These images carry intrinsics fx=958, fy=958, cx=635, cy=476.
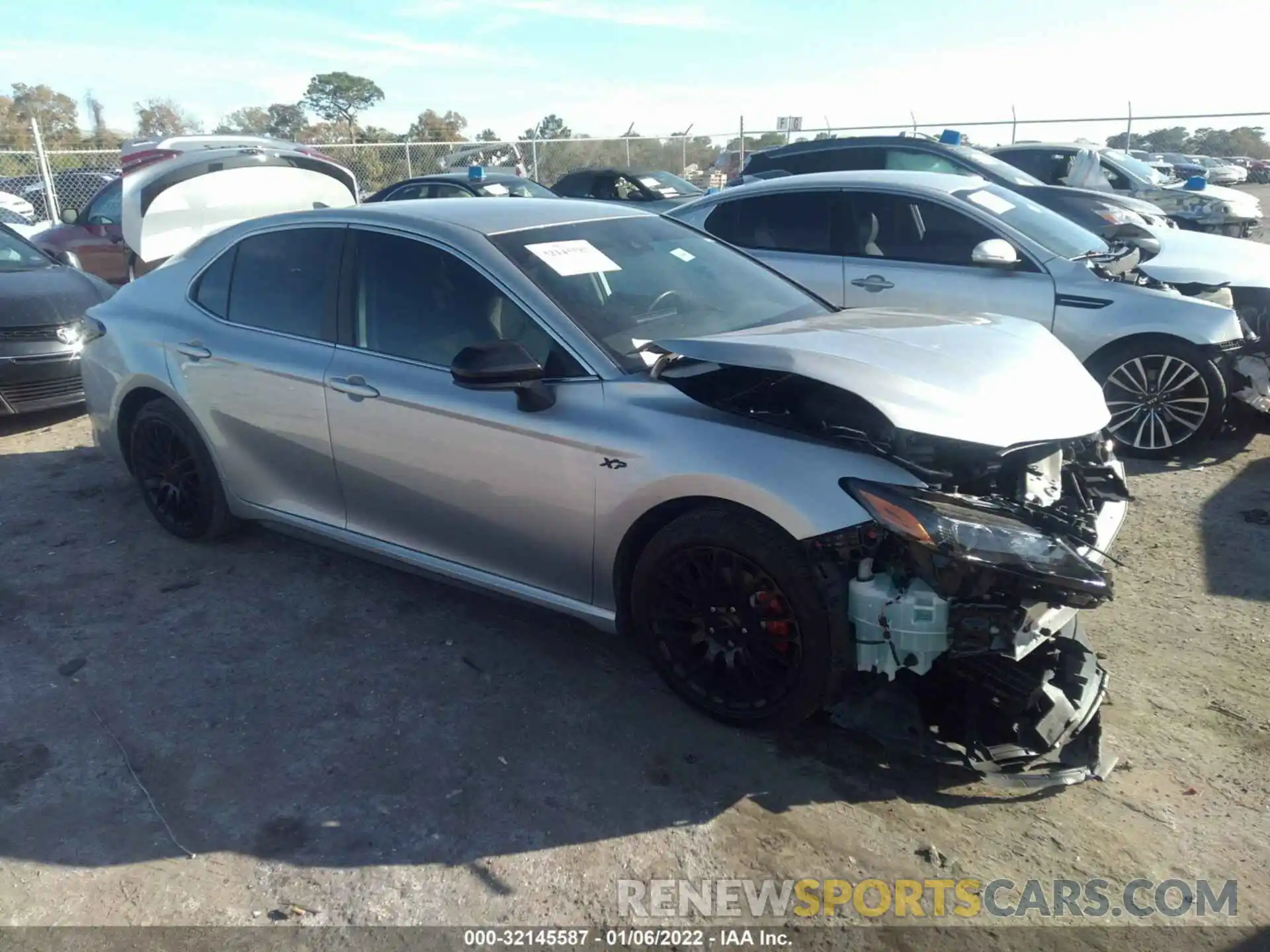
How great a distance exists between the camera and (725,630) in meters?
3.17

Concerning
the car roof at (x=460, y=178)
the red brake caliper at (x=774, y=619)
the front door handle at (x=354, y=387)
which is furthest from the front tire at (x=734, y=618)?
the car roof at (x=460, y=178)

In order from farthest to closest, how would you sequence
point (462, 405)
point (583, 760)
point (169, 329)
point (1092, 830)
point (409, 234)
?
point (169, 329)
point (409, 234)
point (462, 405)
point (583, 760)
point (1092, 830)

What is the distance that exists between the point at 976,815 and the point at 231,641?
9.72ft

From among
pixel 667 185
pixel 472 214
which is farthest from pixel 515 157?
pixel 472 214

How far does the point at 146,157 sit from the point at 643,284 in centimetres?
547

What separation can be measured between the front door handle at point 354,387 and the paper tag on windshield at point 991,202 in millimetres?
4365

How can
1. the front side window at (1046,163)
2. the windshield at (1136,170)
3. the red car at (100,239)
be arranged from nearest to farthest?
the red car at (100,239) → the front side window at (1046,163) → the windshield at (1136,170)

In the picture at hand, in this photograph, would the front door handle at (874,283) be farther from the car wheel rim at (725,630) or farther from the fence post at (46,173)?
the fence post at (46,173)

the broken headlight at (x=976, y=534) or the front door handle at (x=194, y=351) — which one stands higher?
the front door handle at (x=194, y=351)

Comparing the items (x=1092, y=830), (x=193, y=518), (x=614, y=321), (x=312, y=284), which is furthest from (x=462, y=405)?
(x=1092, y=830)

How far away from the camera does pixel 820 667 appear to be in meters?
2.93

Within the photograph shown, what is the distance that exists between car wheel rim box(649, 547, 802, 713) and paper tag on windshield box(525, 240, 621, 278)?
1242 mm

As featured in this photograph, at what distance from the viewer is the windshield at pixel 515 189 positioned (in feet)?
42.3

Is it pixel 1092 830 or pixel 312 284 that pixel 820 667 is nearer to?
pixel 1092 830
